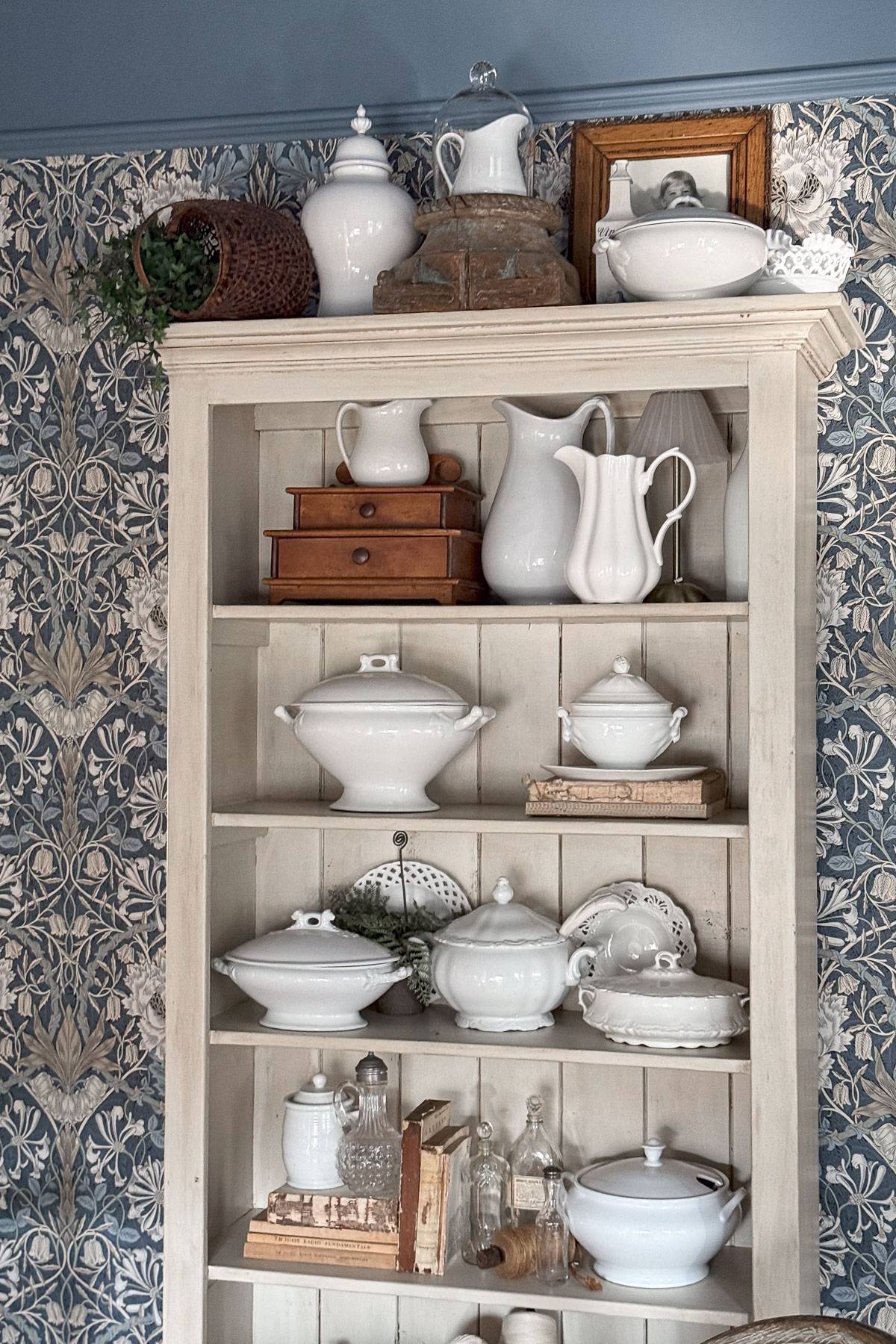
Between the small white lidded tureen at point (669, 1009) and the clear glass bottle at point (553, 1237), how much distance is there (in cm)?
27

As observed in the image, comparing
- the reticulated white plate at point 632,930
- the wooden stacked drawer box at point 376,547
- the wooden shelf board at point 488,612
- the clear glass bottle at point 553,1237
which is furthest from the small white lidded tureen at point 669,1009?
the wooden stacked drawer box at point 376,547

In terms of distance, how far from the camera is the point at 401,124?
2508mm

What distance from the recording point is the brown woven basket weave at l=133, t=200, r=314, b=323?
2.18 metres

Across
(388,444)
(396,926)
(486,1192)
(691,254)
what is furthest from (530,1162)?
(691,254)

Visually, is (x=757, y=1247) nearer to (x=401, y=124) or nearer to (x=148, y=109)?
(x=401, y=124)

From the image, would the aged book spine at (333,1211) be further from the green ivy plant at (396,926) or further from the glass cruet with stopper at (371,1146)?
the green ivy plant at (396,926)

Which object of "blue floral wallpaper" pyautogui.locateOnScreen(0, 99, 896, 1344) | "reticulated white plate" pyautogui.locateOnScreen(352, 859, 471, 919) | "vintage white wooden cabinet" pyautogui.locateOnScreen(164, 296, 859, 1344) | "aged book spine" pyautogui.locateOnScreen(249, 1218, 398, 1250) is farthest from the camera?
"blue floral wallpaper" pyautogui.locateOnScreen(0, 99, 896, 1344)

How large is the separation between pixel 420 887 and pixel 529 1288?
2.11 ft

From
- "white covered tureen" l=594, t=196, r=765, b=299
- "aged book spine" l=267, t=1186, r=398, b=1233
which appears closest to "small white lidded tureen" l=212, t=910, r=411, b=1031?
"aged book spine" l=267, t=1186, r=398, b=1233

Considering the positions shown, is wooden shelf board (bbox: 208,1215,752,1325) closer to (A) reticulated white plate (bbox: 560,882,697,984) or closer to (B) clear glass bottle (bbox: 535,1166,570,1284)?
(B) clear glass bottle (bbox: 535,1166,570,1284)

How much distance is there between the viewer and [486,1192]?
228 cm

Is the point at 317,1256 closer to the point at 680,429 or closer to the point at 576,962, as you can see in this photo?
the point at 576,962

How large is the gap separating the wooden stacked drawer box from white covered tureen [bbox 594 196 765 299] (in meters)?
0.44

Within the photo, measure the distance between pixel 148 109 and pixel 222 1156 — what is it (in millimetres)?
1774
